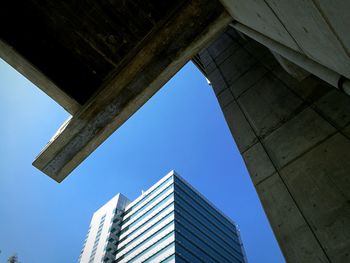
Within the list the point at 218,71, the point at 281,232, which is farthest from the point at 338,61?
the point at 218,71

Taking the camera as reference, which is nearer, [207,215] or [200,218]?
[200,218]

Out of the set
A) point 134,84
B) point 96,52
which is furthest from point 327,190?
point 96,52

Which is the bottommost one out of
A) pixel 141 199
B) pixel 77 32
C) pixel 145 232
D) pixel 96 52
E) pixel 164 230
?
pixel 164 230

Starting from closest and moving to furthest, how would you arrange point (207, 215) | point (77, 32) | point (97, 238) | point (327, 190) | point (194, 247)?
point (327, 190), point (77, 32), point (194, 247), point (207, 215), point (97, 238)

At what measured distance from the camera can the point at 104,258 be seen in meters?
70.5

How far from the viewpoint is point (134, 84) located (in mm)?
4207

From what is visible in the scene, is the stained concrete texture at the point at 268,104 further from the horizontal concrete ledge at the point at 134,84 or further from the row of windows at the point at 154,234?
the row of windows at the point at 154,234

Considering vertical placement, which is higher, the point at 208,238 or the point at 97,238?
the point at 97,238

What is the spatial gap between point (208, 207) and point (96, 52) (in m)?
82.4

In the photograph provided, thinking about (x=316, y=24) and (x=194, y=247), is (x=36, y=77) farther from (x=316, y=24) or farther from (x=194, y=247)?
(x=194, y=247)

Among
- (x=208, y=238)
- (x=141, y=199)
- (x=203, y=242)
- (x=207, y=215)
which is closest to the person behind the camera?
(x=203, y=242)

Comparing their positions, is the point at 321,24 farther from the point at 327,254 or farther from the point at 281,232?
the point at 281,232

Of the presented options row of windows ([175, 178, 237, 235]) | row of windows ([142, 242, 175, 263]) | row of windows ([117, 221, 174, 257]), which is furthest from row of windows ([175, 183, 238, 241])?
row of windows ([142, 242, 175, 263])

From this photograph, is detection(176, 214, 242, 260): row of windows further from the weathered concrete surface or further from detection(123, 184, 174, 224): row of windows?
the weathered concrete surface
